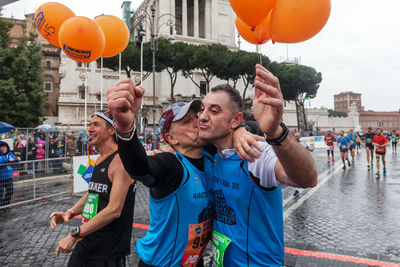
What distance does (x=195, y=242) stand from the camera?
5.86ft

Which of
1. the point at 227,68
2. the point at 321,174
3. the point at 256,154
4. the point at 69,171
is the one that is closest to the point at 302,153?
the point at 256,154

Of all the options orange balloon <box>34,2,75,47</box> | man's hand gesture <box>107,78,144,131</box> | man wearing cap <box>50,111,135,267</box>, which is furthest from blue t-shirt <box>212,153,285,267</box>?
orange balloon <box>34,2,75,47</box>

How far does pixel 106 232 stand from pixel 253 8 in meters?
2.26

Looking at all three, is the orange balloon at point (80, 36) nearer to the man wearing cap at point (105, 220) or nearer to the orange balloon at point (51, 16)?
the orange balloon at point (51, 16)

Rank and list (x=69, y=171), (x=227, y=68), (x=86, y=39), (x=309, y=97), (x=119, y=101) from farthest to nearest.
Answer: (x=309, y=97), (x=227, y=68), (x=69, y=171), (x=86, y=39), (x=119, y=101)

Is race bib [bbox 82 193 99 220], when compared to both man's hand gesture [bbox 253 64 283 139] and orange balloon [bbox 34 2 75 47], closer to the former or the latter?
man's hand gesture [bbox 253 64 283 139]

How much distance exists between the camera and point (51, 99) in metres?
40.5

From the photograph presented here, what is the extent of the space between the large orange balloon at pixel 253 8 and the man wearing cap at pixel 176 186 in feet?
3.02

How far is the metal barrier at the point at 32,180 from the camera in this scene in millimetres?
6934

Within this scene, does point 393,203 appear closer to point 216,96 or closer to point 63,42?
point 216,96

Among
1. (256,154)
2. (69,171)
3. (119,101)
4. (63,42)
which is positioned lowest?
(69,171)

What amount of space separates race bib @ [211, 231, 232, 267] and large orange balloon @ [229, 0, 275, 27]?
1.74m

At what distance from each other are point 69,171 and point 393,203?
993 centimetres

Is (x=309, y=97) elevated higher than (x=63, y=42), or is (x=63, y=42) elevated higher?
(x=309, y=97)
